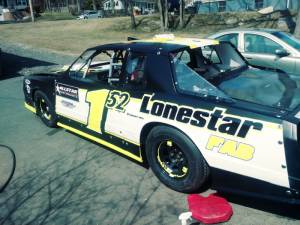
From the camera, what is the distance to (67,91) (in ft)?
18.2

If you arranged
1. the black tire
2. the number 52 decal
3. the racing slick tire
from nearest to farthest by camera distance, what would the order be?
the black tire
the number 52 decal
the racing slick tire

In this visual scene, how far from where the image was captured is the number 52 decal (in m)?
4.49

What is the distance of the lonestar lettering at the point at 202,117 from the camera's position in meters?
3.35

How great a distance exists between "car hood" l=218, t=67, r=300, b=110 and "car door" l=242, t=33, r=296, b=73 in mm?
2955

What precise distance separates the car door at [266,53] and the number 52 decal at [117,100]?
4.23 meters

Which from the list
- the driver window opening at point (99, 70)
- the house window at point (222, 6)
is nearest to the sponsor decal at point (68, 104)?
the driver window opening at point (99, 70)

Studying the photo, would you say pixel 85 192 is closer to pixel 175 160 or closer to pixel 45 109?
pixel 175 160

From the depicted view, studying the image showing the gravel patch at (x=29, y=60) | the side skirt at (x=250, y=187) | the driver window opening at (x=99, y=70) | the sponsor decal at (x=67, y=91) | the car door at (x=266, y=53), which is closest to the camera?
the side skirt at (x=250, y=187)

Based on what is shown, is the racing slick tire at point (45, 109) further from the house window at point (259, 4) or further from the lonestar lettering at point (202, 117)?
the house window at point (259, 4)

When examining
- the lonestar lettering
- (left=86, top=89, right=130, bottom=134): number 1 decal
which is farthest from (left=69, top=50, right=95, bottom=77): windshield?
the lonestar lettering

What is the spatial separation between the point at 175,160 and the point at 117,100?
1153mm

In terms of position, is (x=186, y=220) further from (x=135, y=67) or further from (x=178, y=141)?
(x=135, y=67)

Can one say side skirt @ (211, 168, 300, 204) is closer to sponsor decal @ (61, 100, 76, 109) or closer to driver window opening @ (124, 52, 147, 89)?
driver window opening @ (124, 52, 147, 89)

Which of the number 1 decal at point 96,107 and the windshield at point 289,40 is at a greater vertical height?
the windshield at point 289,40
